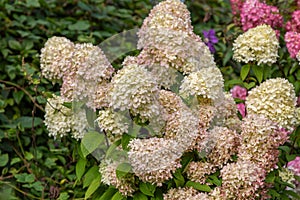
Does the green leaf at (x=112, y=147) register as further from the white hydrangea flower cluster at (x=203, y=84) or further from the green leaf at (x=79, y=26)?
the green leaf at (x=79, y=26)

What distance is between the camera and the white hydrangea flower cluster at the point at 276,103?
238 centimetres

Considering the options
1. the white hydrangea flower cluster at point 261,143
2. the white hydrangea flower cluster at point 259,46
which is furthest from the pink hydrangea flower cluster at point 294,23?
the white hydrangea flower cluster at point 261,143

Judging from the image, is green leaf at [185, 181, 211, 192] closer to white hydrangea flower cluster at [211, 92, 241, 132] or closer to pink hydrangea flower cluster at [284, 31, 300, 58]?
white hydrangea flower cluster at [211, 92, 241, 132]

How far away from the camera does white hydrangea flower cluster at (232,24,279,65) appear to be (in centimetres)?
265

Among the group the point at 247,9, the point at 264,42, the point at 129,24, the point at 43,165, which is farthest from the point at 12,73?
the point at 264,42

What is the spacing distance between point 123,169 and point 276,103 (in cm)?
68

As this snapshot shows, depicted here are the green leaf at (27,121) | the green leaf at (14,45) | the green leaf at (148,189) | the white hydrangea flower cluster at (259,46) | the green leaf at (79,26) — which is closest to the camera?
the green leaf at (148,189)

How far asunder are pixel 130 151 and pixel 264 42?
0.92 m

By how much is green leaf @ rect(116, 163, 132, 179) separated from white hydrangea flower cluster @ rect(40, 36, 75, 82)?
48 centimetres

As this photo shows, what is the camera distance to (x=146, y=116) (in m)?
2.11

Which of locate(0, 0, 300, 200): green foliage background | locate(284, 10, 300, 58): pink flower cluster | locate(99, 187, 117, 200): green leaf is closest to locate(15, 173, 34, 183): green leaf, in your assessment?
locate(0, 0, 300, 200): green foliage background

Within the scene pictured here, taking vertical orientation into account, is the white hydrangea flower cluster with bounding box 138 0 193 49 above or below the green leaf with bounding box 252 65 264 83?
above

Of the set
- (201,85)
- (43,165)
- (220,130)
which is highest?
(201,85)

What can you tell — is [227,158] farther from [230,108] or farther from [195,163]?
[230,108]
